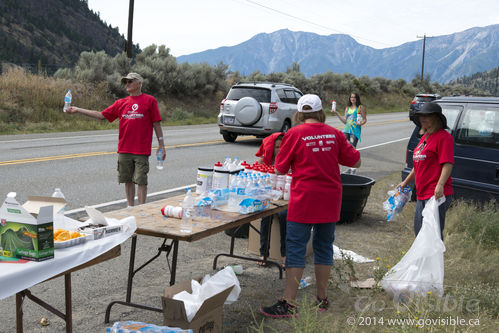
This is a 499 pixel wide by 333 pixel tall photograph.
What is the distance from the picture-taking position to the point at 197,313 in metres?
3.60

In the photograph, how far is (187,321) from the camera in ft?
11.7

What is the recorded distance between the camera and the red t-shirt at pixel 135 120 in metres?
6.80

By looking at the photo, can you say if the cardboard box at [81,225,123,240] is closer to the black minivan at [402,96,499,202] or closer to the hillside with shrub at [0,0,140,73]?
the black minivan at [402,96,499,202]

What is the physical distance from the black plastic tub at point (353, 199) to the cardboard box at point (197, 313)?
13.1 feet

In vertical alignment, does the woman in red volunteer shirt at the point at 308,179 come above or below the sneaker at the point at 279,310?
above

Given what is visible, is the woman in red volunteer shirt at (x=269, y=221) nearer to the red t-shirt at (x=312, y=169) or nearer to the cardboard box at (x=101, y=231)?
the red t-shirt at (x=312, y=169)

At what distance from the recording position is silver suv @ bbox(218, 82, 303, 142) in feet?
55.6

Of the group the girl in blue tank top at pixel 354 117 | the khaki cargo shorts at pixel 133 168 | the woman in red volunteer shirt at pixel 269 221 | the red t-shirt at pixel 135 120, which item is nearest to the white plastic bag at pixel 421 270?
the woman in red volunteer shirt at pixel 269 221

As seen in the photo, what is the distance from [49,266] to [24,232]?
234 mm

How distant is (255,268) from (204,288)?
77.5 inches

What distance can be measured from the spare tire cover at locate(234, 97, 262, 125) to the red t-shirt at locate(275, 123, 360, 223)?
12603 mm

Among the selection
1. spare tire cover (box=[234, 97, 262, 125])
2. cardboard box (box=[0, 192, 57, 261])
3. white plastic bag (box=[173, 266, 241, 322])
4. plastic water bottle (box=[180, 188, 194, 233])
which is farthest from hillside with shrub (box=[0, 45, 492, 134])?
cardboard box (box=[0, 192, 57, 261])

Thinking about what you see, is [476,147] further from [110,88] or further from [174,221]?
[110,88]

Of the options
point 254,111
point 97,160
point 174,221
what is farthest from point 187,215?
point 254,111
